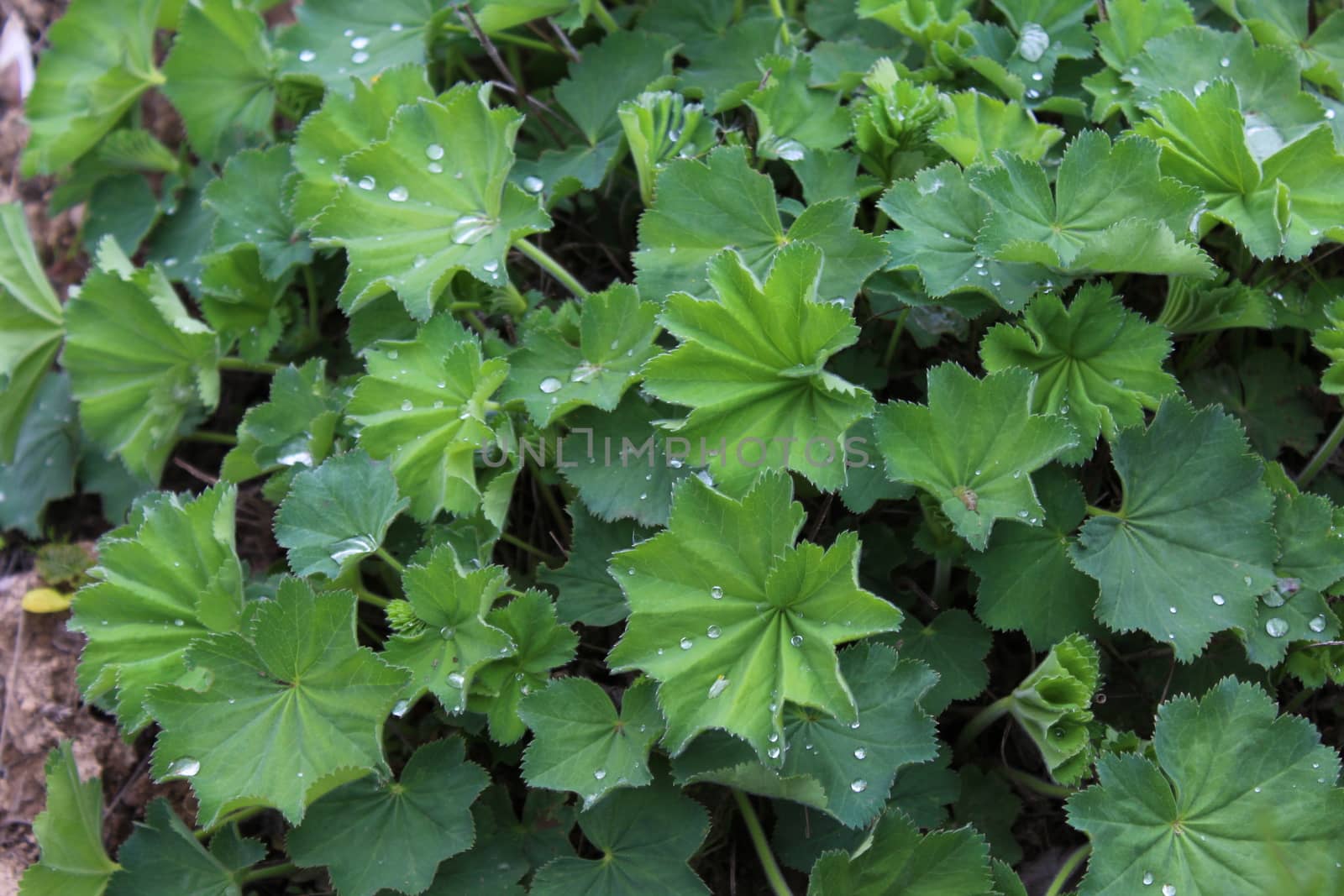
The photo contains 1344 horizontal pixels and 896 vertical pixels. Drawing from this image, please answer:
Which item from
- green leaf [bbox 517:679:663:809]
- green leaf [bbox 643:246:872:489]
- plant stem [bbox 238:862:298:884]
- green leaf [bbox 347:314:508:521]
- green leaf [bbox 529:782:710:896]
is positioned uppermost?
green leaf [bbox 643:246:872:489]

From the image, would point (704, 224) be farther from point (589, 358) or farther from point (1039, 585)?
point (1039, 585)

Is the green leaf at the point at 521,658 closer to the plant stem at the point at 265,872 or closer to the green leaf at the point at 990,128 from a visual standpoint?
the plant stem at the point at 265,872

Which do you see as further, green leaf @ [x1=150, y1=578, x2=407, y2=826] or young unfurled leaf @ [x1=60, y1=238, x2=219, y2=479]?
young unfurled leaf @ [x1=60, y1=238, x2=219, y2=479]

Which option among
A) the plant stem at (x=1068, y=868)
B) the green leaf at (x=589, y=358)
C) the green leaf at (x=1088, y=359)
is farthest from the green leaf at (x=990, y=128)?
the plant stem at (x=1068, y=868)

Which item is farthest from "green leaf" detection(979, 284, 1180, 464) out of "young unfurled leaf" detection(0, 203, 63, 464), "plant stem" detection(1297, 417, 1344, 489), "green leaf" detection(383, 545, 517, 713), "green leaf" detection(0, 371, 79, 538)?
"green leaf" detection(0, 371, 79, 538)

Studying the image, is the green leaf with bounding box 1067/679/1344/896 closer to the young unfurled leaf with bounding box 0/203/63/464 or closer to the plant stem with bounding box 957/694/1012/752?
the plant stem with bounding box 957/694/1012/752

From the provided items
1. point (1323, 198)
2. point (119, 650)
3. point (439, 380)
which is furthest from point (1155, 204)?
point (119, 650)
